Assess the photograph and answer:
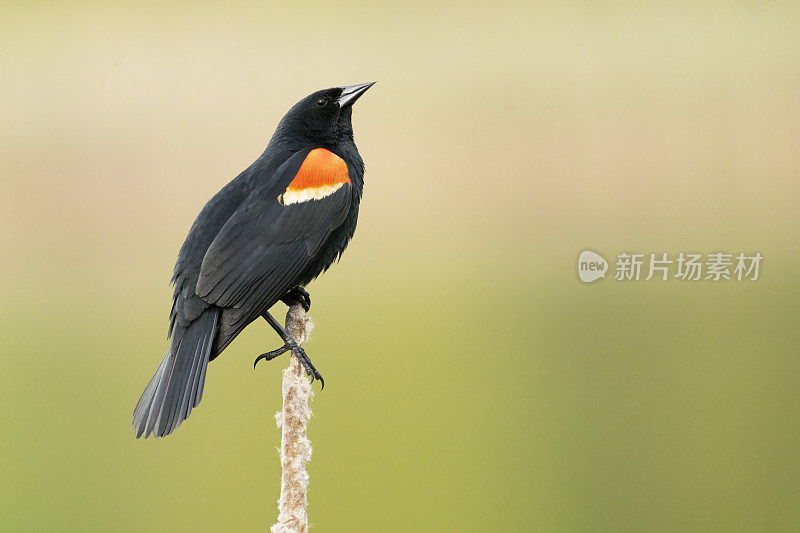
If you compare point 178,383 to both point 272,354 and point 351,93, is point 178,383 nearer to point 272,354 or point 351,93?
point 272,354

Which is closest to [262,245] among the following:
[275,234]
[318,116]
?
[275,234]

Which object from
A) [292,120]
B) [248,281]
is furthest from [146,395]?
[292,120]

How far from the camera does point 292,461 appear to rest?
140 centimetres

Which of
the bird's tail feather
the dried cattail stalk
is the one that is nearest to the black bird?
the bird's tail feather

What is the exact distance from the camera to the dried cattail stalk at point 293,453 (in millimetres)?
1361

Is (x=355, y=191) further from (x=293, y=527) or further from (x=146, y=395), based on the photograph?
(x=293, y=527)

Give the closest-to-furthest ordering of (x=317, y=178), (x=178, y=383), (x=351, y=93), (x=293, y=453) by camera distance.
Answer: (x=293, y=453) → (x=178, y=383) → (x=317, y=178) → (x=351, y=93)

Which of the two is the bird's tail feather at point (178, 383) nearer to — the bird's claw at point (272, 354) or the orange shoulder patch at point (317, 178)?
the bird's claw at point (272, 354)

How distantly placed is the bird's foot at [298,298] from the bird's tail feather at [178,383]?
0.39m

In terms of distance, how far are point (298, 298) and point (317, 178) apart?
41cm

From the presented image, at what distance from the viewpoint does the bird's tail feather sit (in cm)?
159

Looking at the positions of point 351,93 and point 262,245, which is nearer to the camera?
point 262,245

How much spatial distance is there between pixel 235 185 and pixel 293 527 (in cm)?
101

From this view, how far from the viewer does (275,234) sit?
185 cm
